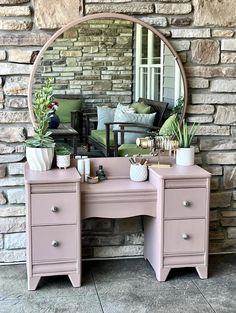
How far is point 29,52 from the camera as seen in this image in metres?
3.51

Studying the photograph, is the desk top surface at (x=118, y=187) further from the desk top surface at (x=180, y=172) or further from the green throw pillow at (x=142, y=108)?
the green throw pillow at (x=142, y=108)

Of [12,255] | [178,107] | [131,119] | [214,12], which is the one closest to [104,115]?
[131,119]

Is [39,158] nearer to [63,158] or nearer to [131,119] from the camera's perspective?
[63,158]

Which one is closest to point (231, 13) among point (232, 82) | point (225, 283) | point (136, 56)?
point (232, 82)

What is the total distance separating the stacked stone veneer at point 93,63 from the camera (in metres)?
3.52

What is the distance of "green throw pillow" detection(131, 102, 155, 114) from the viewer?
3.67m

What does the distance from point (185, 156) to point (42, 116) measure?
1026 mm

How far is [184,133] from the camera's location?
3.62m

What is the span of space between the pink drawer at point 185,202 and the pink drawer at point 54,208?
606 millimetres

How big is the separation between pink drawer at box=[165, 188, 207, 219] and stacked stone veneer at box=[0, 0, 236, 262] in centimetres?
53

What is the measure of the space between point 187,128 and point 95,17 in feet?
3.36

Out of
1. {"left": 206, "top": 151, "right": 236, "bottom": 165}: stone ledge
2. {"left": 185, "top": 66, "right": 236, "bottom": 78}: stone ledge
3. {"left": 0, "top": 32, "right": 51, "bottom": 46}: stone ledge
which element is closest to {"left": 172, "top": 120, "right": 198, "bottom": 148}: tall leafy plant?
{"left": 206, "top": 151, "right": 236, "bottom": 165}: stone ledge

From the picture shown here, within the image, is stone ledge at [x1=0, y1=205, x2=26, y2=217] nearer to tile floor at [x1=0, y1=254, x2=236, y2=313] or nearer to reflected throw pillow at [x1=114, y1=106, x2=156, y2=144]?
Result: tile floor at [x1=0, y1=254, x2=236, y2=313]

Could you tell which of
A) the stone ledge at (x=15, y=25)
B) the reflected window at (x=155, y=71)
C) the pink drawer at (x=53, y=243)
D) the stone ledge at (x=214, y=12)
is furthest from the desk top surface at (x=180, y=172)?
the stone ledge at (x=15, y=25)
